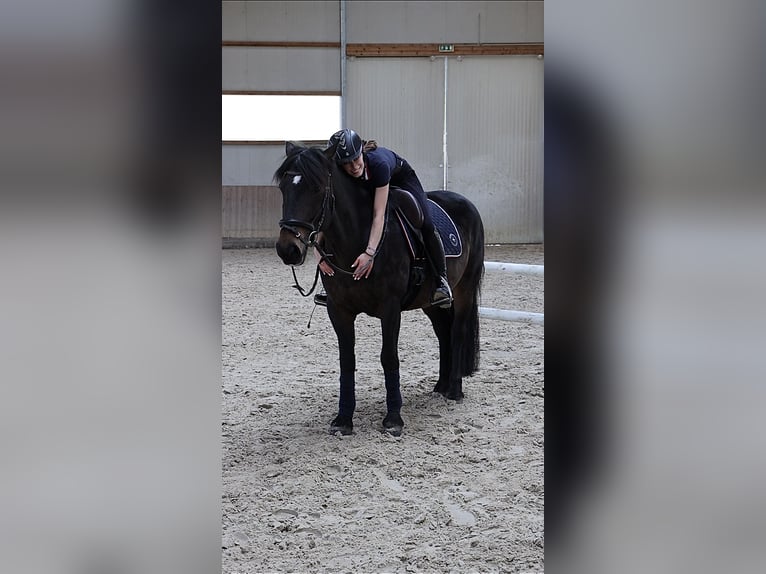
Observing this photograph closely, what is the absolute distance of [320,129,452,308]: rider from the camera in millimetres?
4043

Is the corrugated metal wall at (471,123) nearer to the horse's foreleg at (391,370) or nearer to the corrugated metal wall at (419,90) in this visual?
the corrugated metal wall at (419,90)

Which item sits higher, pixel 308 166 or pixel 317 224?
pixel 308 166

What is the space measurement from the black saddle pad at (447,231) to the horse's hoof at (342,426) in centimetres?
114

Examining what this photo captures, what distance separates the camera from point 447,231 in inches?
193

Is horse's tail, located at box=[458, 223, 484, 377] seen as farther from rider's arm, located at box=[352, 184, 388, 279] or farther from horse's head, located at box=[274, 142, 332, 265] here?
horse's head, located at box=[274, 142, 332, 265]

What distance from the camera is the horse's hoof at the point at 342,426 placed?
4.27m

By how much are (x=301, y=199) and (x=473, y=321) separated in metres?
1.70

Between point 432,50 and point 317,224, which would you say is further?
point 432,50

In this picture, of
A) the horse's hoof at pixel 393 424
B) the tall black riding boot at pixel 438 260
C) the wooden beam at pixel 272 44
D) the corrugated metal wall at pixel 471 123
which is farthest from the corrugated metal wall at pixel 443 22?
the horse's hoof at pixel 393 424

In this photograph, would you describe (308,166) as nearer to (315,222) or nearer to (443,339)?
(315,222)

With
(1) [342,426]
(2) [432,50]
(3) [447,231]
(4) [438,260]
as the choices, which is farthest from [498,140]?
(1) [342,426]

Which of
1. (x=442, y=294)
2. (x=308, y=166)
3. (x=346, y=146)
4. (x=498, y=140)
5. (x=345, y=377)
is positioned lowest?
(x=345, y=377)
